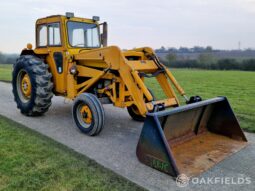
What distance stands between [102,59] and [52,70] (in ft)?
6.01

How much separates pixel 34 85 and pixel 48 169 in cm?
289

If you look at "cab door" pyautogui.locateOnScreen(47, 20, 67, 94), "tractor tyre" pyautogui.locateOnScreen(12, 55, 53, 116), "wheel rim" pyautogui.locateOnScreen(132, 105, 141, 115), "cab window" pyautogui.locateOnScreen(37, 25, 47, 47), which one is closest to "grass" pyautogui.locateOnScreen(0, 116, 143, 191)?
"tractor tyre" pyautogui.locateOnScreen(12, 55, 53, 116)

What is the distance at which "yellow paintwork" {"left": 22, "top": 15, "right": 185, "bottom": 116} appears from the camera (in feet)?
15.9

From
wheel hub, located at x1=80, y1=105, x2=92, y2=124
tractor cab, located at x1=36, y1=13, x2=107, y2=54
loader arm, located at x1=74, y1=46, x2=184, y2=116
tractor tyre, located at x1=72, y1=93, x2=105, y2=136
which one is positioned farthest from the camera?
tractor cab, located at x1=36, y1=13, x2=107, y2=54

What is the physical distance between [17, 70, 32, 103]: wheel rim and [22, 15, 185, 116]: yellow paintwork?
24.4 inches

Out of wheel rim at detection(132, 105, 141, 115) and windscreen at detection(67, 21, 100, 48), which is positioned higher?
windscreen at detection(67, 21, 100, 48)

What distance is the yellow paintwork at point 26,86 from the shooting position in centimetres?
665

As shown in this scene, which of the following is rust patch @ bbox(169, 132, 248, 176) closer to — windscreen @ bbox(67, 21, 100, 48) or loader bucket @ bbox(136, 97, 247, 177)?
loader bucket @ bbox(136, 97, 247, 177)

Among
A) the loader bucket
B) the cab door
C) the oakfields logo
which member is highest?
the cab door

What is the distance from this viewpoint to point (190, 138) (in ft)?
15.8

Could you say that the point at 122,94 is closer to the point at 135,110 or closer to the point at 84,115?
the point at 84,115

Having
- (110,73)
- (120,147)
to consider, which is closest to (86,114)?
(110,73)

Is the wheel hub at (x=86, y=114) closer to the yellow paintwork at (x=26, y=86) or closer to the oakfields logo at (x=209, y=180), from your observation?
the yellow paintwork at (x=26, y=86)

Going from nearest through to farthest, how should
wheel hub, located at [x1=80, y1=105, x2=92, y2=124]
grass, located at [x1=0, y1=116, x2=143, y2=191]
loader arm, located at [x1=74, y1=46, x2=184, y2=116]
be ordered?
grass, located at [x1=0, y1=116, x2=143, y2=191], loader arm, located at [x1=74, y1=46, x2=184, y2=116], wheel hub, located at [x1=80, y1=105, x2=92, y2=124]
